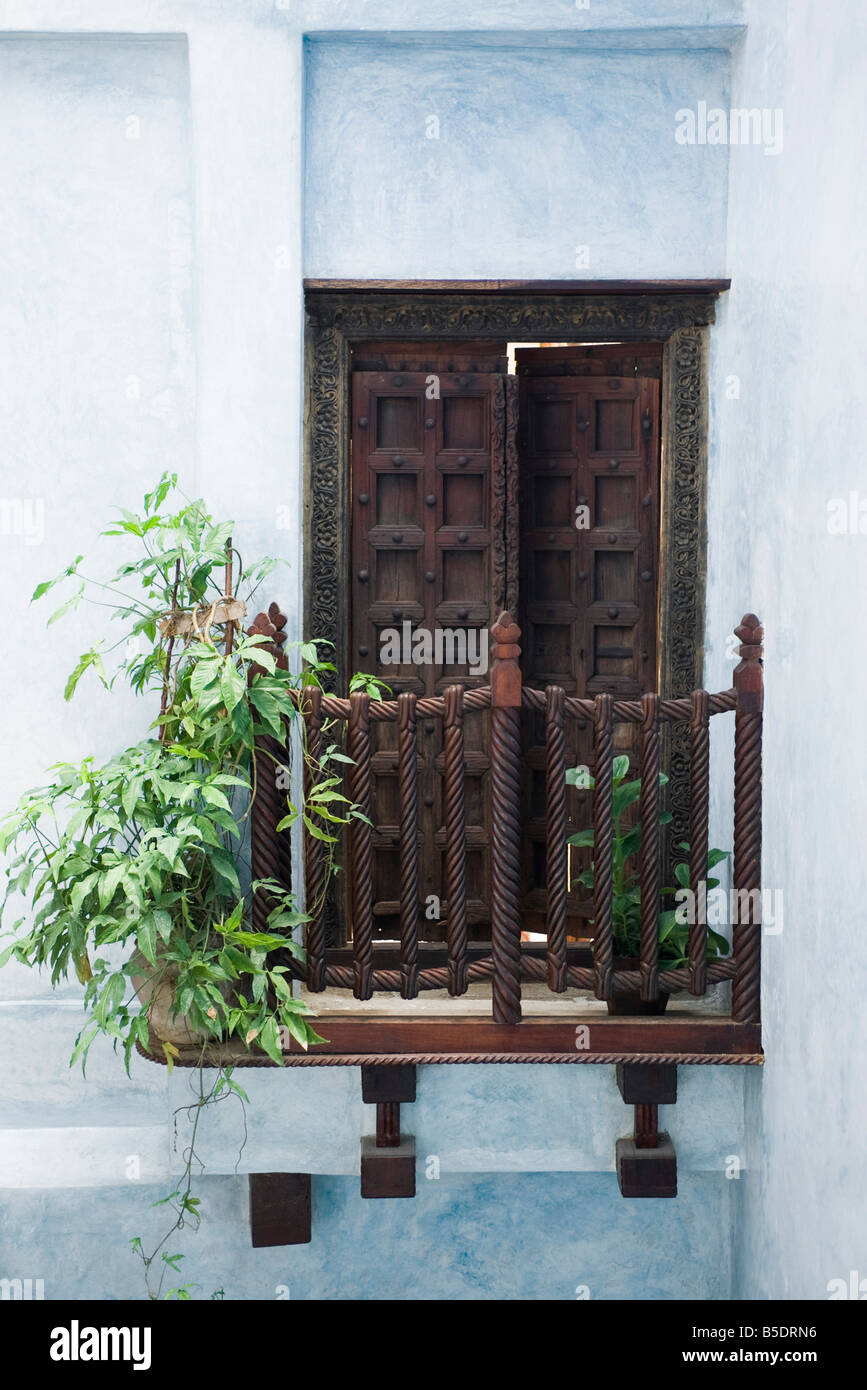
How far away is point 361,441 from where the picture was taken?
3.34 meters

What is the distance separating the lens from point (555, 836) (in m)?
2.86

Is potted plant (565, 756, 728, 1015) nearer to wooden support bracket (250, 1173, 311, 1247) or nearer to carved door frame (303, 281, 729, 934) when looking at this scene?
carved door frame (303, 281, 729, 934)

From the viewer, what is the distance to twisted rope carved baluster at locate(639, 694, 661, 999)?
9.27 ft

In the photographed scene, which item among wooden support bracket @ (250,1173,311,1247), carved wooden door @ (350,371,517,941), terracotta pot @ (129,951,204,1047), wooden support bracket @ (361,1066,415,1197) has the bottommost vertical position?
wooden support bracket @ (250,1173,311,1247)

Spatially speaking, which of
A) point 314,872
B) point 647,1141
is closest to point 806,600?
point 314,872

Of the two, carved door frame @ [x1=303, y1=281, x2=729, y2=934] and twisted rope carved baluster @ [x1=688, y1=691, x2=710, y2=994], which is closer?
twisted rope carved baluster @ [x1=688, y1=691, x2=710, y2=994]

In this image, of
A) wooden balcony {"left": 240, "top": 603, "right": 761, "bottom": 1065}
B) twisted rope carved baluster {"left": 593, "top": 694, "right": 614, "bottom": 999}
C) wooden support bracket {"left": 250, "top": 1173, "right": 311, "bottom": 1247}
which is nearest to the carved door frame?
wooden balcony {"left": 240, "top": 603, "right": 761, "bottom": 1065}

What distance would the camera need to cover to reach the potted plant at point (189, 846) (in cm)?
257

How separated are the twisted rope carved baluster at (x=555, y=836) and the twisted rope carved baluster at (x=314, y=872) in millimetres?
575

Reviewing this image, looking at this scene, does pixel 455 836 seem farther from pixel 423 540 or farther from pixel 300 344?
pixel 300 344

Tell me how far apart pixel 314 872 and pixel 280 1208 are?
992 mm

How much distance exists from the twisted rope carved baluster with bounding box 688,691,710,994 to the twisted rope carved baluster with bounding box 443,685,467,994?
0.58 m

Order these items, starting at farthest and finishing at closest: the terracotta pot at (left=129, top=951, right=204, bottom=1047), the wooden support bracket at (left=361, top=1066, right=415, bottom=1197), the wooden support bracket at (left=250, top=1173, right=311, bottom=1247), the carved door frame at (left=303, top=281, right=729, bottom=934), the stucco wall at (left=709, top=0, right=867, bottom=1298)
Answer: the carved door frame at (left=303, top=281, right=729, bottom=934) < the wooden support bracket at (left=250, top=1173, right=311, bottom=1247) < the wooden support bracket at (left=361, top=1066, right=415, bottom=1197) < the terracotta pot at (left=129, top=951, right=204, bottom=1047) < the stucco wall at (left=709, top=0, right=867, bottom=1298)
